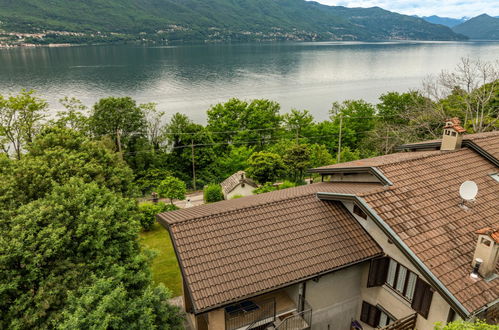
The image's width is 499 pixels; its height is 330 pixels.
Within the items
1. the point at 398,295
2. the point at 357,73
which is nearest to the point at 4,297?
the point at 398,295

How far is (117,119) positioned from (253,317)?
3975 cm

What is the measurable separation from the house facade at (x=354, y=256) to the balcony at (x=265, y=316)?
0.13 ft

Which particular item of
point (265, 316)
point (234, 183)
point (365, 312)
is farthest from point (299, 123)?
point (265, 316)

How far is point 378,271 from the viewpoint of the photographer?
1252 cm

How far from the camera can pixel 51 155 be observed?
16797mm

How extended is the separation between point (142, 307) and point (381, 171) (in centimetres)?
A: 1036

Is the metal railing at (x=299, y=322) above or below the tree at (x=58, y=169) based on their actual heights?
below

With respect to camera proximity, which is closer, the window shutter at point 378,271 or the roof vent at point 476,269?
the roof vent at point 476,269

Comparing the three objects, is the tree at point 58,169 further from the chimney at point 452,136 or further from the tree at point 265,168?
the chimney at point 452,136

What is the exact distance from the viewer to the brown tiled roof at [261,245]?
35.1 ft

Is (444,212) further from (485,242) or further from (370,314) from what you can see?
(370,314)

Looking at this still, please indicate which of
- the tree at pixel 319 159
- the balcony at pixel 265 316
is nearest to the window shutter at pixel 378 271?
the balcony at pixel 265 316

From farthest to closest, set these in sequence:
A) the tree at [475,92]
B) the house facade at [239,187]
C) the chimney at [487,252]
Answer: the house facade at [239,187], the tree at [475,92], the chimney at [487,252]

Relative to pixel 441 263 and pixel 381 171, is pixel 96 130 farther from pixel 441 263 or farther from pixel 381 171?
pixel 441 263
